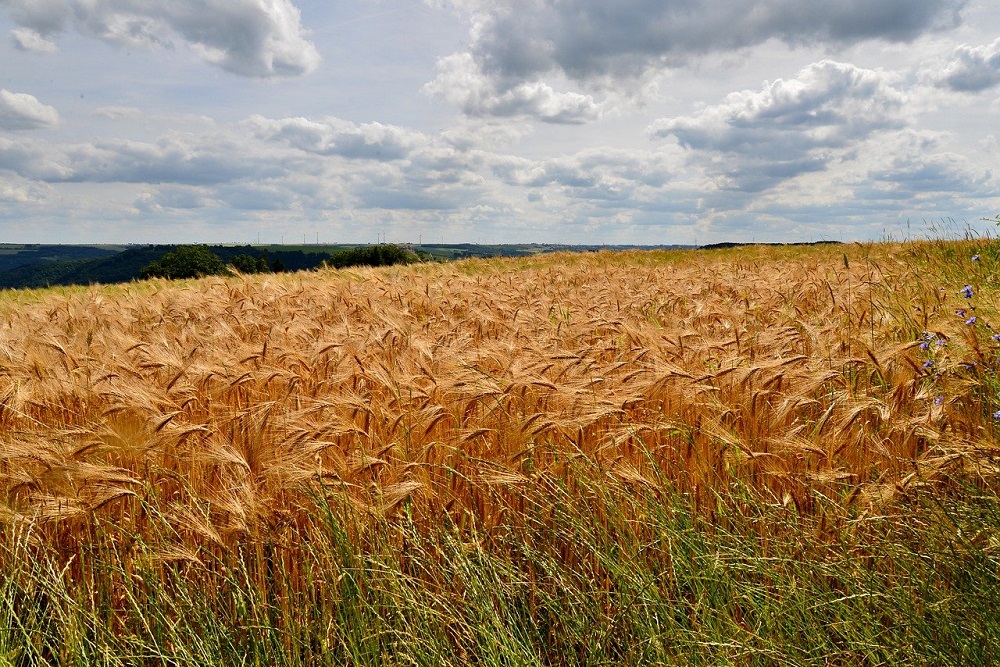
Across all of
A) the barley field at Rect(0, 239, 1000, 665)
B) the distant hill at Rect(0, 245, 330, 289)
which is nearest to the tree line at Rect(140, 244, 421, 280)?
the distant hill at Rect(0, 245, 330, 289)

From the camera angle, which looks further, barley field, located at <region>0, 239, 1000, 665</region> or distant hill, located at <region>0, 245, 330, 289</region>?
distant hill, located at <region>0, 245, 330, 289</region>

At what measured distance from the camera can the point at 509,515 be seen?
7.59ft

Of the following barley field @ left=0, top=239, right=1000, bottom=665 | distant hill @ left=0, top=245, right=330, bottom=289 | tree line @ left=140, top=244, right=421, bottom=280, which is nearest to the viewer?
barley field @ left=0, top=239, right=1000, bottom=665

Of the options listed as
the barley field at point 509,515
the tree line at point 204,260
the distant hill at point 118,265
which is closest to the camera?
the barley field at point 509,515

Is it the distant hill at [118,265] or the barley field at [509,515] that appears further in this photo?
the distant hill at [118,265]

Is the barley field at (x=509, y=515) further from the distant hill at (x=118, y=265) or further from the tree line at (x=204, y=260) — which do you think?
the distant hill at (x=118, y=265)

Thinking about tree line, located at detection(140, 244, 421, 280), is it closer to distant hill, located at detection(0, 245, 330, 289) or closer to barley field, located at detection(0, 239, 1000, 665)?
distant hill, located at detection(0, 245, 330, 289)

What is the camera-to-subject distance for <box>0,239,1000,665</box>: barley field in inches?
74.0

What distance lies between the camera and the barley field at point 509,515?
6.16 ft

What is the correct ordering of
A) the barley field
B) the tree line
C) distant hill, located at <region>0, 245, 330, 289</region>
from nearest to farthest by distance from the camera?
the barley field, the tree line, distant hill, located at <region>0, 245, 330, 289</region>

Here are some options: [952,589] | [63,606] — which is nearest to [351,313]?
[63,606]

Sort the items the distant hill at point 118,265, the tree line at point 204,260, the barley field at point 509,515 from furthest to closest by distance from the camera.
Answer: the distant hill at point 118,265 → the tree line at point 204,260 → the barley field at point 509,515

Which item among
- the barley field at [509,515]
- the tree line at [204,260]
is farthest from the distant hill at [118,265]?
the barley field at [509,515]

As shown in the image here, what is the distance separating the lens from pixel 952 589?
1.84 meters
